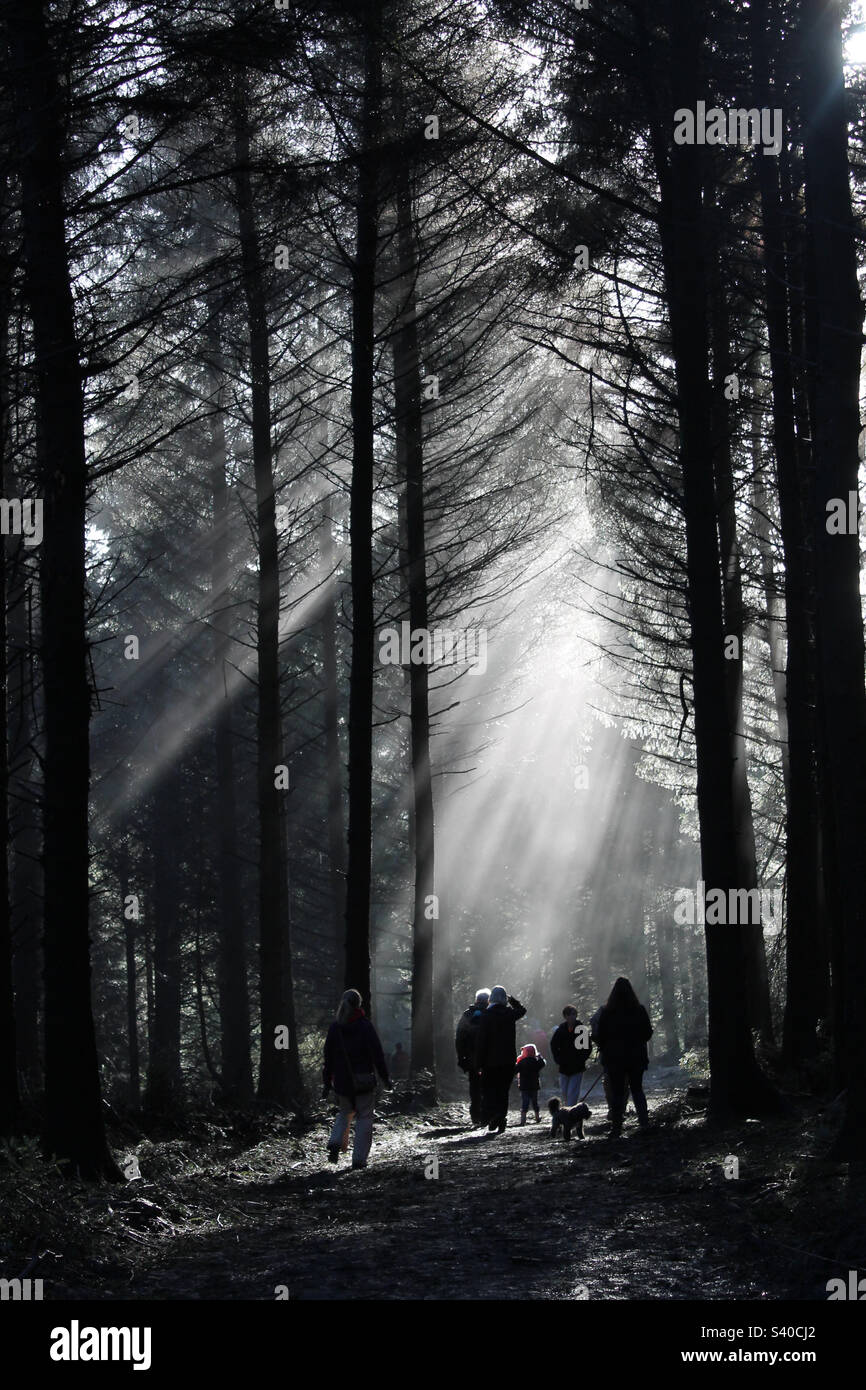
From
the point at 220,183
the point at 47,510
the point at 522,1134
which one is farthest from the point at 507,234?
the point at 522,1134

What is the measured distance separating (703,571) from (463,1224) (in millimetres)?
5857

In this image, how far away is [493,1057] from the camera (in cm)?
1536

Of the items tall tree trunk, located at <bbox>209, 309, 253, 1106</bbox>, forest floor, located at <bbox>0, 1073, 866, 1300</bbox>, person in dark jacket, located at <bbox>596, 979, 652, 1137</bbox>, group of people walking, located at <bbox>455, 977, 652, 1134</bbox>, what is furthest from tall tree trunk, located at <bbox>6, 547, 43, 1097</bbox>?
person in dark jacket, located at <bbox>596, 979, 652, 1137</bbox>

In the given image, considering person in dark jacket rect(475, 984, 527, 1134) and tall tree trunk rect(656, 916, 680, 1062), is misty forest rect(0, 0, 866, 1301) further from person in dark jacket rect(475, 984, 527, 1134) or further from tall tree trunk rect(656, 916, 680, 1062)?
tall tree trunk rect(656, 916, 680, 1062)

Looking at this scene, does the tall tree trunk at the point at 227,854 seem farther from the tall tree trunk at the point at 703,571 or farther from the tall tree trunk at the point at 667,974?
the tall tree trunk at the point at 667,974

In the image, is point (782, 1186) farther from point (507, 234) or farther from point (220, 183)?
point (220, 183)

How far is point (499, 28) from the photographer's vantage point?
36.5 ft

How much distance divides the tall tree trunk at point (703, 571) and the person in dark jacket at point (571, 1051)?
4.86 m

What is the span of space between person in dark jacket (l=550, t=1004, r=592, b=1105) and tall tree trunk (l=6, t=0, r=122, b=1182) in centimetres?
800

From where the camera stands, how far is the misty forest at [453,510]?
7.84 metres

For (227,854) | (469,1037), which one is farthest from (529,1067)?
(227,854)

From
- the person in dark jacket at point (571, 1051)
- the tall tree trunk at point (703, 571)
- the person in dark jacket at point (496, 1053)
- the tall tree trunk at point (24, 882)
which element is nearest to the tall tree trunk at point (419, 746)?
the person in dark jacket at point (571, 1051)

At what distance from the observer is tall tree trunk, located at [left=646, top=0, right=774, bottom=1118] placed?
10.9 m

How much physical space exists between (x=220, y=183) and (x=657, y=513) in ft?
22.2
